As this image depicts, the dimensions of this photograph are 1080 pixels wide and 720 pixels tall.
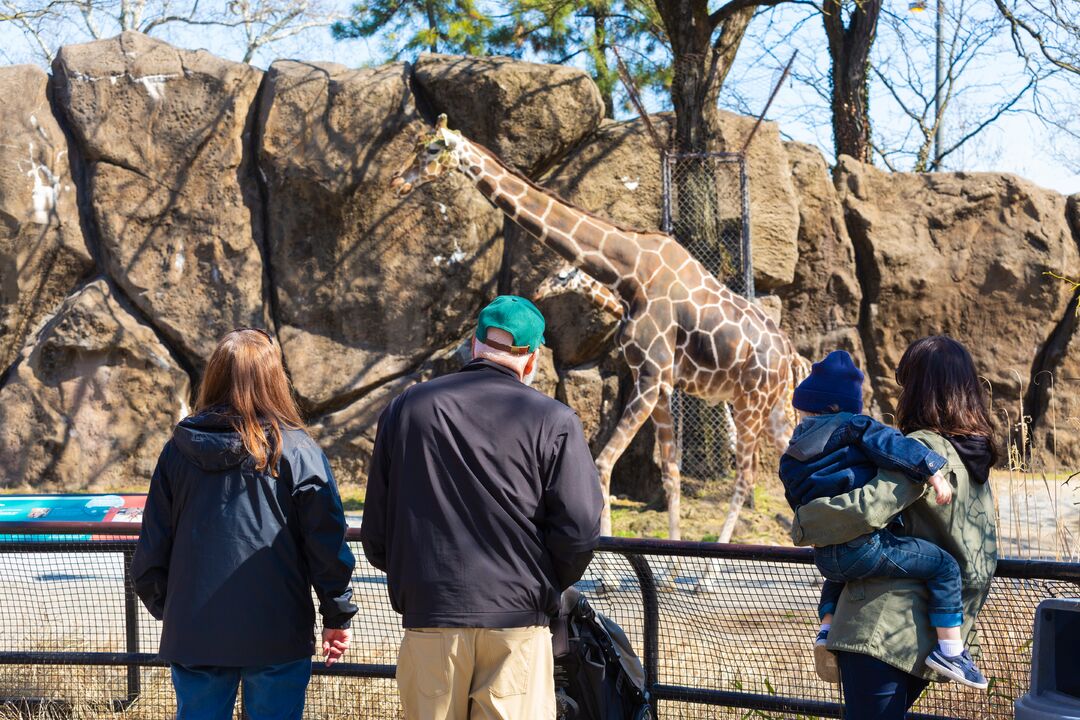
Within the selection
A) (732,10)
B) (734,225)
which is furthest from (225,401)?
(732,10)

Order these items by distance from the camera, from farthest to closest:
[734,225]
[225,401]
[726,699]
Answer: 1. [734,225]
2. [726,699]
3. [225,401]

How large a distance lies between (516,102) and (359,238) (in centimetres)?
196

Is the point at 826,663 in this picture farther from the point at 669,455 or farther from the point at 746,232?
the point at 746,232

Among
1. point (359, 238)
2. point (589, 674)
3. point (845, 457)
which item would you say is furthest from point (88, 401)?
point (845, 457)

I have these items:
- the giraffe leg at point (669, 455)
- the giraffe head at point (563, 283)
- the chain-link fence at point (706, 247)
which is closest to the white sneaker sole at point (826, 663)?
the giraffe leg at point (669, 455)

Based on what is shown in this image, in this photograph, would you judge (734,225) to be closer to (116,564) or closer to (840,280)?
(840,280)

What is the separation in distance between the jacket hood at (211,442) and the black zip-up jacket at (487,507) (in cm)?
44

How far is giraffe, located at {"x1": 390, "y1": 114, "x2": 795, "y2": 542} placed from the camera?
23.8 feet

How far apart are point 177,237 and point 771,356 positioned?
5.91m

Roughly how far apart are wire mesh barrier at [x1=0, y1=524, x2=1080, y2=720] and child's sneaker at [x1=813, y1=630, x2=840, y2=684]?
392 mm

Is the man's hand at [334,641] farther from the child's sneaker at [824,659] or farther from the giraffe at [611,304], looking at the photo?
the giraffe at [611,304]

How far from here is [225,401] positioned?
288 centimetres

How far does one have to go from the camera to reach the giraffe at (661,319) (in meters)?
7.25

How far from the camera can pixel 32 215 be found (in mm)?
10156
